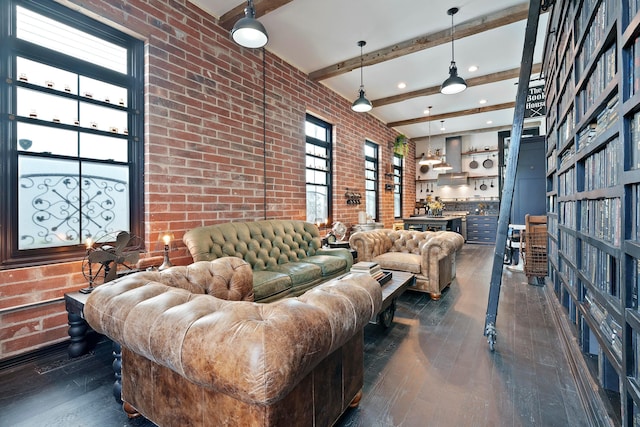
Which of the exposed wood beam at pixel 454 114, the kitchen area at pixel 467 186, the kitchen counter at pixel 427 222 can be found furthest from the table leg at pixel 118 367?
the kitchen area at pixel 467 186

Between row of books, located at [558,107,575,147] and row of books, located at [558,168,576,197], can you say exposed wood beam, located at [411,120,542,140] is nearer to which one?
row of books, located at [558,107,575,147]

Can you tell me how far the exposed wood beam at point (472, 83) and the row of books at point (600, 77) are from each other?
3.26 metres

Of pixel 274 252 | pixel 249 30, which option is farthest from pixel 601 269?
pixel 249 30

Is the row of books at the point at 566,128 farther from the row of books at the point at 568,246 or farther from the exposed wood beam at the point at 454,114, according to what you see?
the exposed wood beam at the point at 454,114

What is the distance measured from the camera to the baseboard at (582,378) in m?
1.38

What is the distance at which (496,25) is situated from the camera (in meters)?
3.20

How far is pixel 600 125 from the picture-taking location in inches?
58.1

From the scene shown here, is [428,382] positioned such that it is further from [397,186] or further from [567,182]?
[397,186]

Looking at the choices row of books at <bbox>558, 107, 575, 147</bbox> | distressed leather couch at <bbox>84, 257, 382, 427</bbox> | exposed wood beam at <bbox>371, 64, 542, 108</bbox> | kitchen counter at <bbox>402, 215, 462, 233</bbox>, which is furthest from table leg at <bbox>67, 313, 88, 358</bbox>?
kitchen counter at <bbox>402, 215, 462, 233</bbox>

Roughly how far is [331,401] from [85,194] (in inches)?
96.9

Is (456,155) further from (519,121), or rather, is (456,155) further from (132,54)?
(132,54)

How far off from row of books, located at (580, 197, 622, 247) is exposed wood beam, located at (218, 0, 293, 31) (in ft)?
9.54

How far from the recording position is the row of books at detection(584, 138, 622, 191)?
1.28m

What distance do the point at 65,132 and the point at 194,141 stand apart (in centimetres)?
102
